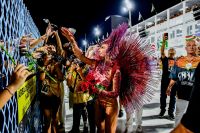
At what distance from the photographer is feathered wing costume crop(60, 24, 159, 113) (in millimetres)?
4641

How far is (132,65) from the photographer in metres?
4.63

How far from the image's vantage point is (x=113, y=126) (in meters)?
4.43

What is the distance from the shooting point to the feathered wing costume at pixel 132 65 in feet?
15.2

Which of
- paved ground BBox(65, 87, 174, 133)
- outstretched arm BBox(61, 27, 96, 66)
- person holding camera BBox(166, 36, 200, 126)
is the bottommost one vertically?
paved ground BBox(65, 87, 174, 133)

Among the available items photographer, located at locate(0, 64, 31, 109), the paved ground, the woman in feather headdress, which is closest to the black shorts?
the woman in feather headdress

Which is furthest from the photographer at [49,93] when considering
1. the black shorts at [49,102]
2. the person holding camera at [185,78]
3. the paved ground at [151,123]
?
the person holding camera at [185,78]

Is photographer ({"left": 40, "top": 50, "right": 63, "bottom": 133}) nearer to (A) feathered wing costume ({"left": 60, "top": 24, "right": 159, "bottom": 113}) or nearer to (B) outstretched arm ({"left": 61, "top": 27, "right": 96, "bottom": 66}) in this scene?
(B) outstretched arm ({"left": 61, "top": 27, "right": 96, "bottom": 66})

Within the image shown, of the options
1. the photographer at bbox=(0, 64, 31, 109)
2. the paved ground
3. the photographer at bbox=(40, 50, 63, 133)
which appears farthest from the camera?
the paved ground

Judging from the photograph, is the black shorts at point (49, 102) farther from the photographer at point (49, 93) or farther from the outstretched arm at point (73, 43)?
the outstretched arm at point (73, 43)

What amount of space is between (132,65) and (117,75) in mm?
452

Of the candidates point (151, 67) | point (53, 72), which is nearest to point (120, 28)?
point (151, 67)

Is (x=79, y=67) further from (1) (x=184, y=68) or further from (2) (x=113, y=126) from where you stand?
(1) (x=184, y=68)

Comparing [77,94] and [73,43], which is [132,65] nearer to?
[73,43]

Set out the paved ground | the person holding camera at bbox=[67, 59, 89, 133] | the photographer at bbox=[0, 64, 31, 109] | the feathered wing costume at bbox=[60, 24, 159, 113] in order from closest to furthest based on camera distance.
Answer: the photographer at bbox=[0, 64, 31, 109] < the feathered wing costume at bbox=[60, 24, 159, 113] < the person holding camera at bbox=[67, 59, 89, 133] < the paved ground
